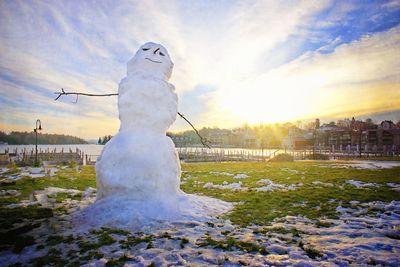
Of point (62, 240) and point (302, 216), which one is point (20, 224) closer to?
Result: point (62, 240)

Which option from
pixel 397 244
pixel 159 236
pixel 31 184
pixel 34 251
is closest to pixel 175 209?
pixel 159 236

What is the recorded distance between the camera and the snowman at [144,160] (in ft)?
19.8

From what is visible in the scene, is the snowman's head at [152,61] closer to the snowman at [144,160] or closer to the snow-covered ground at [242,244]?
the snowman at [144,160]

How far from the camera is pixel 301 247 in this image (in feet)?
14.3

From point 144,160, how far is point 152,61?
2972 millimetres

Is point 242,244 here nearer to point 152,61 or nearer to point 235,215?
point 235,215

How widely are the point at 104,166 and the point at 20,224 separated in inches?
86.7

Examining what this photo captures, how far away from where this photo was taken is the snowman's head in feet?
23.6

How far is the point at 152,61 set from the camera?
23.7ft

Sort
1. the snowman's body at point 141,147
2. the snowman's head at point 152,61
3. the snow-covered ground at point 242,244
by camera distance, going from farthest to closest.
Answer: the snowman's head at point 152,61, the snowman's body at point 141,147, the snow-covered ground at point 242,244

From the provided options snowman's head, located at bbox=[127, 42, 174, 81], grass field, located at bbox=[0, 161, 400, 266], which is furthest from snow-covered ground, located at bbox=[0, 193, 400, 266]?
snowman's head, located at bbox=[127, 42, 174, 81]

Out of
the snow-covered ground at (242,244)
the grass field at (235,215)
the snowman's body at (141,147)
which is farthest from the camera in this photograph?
the snowman's body at (141,147)

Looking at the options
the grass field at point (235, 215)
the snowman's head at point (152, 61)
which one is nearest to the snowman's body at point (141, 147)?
the snowman's head at point (152, 61)

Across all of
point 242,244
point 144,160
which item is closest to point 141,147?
point 144,160
